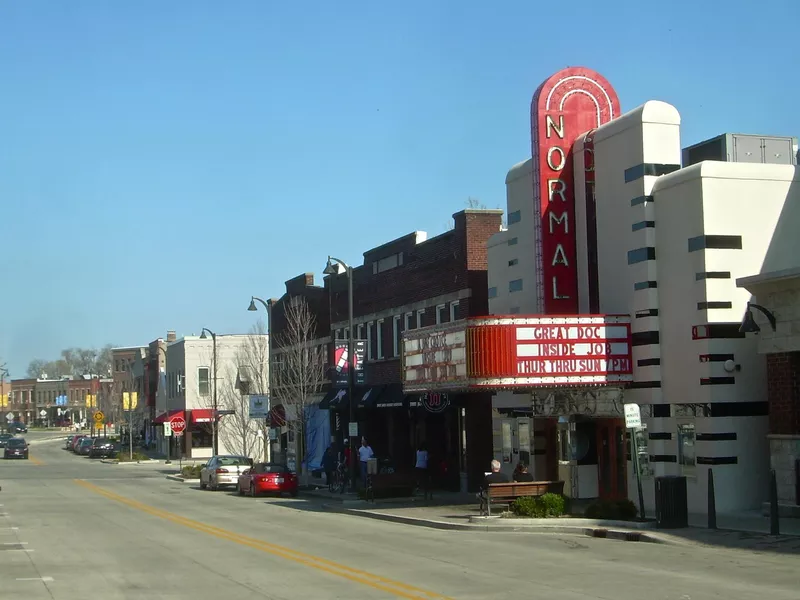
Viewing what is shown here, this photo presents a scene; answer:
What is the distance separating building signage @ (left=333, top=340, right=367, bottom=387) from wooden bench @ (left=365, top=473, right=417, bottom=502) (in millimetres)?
5669

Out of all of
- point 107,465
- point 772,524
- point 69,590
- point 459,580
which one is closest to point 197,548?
point 69,590

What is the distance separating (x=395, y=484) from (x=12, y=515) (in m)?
11.3

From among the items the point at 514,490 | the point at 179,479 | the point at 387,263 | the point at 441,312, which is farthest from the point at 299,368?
the point at 514,490

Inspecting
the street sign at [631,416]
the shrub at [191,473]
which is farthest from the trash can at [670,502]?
the shrub at [191,473]

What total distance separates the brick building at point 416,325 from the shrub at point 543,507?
28.6ft

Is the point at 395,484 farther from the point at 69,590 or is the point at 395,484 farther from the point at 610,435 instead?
the point at 69,590

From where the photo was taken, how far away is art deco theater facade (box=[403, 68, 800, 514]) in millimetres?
24234

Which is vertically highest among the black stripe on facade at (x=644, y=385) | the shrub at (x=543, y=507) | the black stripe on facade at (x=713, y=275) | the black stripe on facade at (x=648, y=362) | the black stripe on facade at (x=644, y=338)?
the black stripe on facade at (x=713, y=275)

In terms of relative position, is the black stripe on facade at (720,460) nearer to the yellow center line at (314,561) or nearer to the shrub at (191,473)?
the yellow center line at (314,561)

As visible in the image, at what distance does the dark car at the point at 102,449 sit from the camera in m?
83.8

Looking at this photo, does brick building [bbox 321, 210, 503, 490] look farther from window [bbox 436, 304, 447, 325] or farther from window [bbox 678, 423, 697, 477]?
window [bbox 678, 423, 697, 477]

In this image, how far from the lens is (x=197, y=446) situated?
255ft

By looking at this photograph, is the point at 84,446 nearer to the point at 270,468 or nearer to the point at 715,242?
the point at 270,468

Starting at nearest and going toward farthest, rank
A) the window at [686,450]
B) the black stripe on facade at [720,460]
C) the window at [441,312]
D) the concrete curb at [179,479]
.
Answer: the black stripe on facade at [720,460], the window at [686,450], the window at [441,312], the concrete curb at [179,479]
